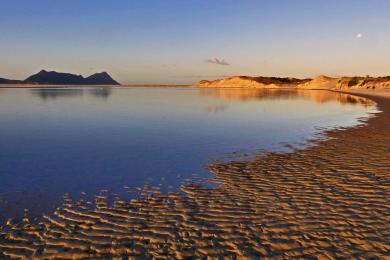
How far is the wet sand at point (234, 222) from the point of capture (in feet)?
22.2

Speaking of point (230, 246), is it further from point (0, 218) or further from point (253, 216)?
point (0, 218)

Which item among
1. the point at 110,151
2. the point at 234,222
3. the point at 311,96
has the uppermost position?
the point at 311,96

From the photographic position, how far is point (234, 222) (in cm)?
806

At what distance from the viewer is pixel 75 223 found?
8.12 meters

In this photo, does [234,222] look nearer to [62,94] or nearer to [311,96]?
[311,96]

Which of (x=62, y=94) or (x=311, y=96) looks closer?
(x=311, y=96)

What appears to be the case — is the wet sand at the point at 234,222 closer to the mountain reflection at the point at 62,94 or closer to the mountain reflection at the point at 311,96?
the mountain reflection at the point at 311,96

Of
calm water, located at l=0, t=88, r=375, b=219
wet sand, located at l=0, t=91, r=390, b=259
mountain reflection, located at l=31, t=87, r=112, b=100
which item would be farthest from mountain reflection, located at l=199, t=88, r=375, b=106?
wet sand, located at l=0, t=91, r=390, b=259

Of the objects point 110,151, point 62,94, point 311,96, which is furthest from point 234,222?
point 62,94

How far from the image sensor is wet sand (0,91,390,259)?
6.75 m

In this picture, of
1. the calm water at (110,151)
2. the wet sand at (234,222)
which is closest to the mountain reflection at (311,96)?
the calm water at (110,151)

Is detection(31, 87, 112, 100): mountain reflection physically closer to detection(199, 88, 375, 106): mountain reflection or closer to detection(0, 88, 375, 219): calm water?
detection(199, 88, 375, 106): mountain reflection

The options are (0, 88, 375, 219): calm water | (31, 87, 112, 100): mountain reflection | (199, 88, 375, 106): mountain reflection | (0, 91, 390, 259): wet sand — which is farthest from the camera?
(31, 87, 112, 100): mountain reflection

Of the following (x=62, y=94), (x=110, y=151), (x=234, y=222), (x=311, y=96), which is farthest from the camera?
(x=62, y=94)
